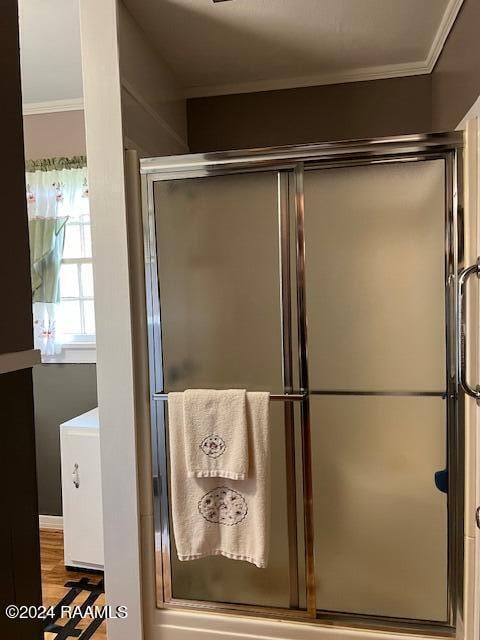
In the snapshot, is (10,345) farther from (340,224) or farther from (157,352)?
(340,224)

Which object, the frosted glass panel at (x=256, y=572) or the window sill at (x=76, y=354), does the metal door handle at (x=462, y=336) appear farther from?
the window sill at (x=76, y=354)

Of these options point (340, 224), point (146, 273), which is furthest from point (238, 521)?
point (340, 224)

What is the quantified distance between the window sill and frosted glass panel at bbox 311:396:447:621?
1525 mm

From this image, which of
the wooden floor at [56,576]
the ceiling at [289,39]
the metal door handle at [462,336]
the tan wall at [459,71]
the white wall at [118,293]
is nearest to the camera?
the metal door handle at [462,336]

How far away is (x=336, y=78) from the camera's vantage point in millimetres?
2340

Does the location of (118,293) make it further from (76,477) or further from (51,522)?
(51,522)

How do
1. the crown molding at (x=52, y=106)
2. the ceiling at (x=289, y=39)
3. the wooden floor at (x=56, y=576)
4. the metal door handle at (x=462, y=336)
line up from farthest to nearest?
the crown molding at (x=52, y=106) → the wooden floor at (x=56, y=576) → the ceiling at (x=289, y=39) → the metal door handle at (x=462, y=336)

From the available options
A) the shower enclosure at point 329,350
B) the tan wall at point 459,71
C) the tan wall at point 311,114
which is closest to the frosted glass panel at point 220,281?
the shower enclosure at point 329,350

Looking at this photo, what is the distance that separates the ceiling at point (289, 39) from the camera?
1783mm

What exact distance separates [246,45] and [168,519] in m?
1.92

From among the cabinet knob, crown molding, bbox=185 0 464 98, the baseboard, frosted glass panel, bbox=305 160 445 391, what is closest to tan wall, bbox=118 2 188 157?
crown molding, bbox=185 0 464 98

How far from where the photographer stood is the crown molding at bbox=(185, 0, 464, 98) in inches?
87.0

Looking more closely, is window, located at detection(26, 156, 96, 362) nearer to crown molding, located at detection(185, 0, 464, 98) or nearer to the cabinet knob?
the cabinet knob

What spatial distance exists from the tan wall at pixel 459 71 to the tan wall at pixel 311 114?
0.51ft
